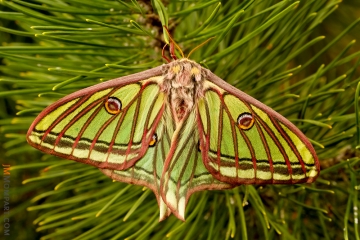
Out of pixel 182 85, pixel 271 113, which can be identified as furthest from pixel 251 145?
pixel 182 85

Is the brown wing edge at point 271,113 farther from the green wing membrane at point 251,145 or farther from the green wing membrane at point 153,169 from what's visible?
the green wing membrane at point 153,169

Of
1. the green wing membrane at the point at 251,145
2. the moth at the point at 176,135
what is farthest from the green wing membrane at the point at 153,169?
the green wing membrane at the point at 251,145

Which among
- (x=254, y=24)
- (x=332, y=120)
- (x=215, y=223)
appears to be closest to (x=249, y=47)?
(x=254, y=24)

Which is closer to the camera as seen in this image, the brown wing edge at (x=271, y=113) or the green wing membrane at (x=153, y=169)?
the brown wing edge at (x=271, y=113)

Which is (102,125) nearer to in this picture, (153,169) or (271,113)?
(153,169)

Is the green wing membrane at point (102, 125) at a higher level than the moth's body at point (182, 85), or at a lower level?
lower

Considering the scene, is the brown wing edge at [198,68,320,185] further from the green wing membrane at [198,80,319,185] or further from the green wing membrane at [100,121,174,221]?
the green wing membrane at [100,121,174,221]

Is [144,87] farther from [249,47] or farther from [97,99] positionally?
[249,47]
